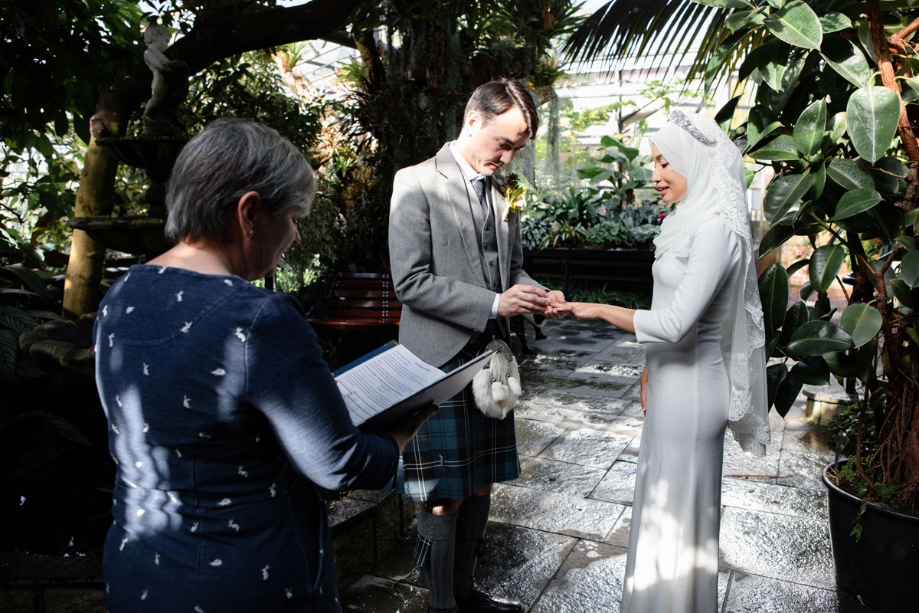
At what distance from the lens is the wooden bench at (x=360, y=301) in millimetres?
5492

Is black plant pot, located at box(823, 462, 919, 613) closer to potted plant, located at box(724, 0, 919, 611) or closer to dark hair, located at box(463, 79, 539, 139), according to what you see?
potted plant, located at box(724, 0, 919, 611)

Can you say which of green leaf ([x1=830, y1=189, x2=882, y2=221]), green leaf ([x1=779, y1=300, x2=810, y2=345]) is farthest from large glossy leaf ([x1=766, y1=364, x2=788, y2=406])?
green leaf ([x1=830, y1=189, x2=882, y2=221])

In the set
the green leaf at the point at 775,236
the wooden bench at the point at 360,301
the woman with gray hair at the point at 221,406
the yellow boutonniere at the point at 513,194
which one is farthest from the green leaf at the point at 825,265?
the wooden bench at the point at 360,301

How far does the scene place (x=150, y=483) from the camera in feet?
3.67

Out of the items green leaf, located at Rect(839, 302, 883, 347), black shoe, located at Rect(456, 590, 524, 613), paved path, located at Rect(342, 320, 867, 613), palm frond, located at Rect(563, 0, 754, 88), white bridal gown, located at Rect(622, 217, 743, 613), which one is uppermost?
palm frond, located at Rect(563, 0, 754, 88)

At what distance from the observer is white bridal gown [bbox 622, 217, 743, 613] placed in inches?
82.0

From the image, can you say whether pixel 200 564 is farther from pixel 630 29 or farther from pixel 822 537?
pixel 630 29

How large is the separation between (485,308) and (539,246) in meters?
7.95

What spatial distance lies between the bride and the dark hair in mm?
397

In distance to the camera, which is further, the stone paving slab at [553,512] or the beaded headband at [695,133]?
the stone paving slab at [553,512]

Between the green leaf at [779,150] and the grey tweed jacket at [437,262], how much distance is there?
0.99 metres

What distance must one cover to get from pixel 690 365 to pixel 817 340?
52 cm

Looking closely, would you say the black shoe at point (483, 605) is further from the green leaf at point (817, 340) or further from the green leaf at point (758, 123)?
the green leaf at point (758, 123)

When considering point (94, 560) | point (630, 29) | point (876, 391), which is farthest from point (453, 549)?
point (630, 29)
